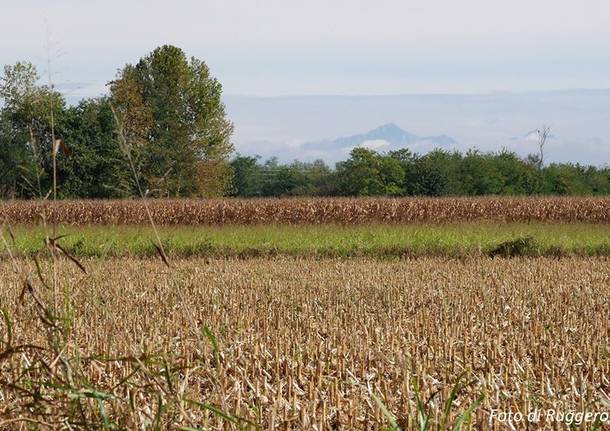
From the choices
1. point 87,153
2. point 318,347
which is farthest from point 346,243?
point 87,153

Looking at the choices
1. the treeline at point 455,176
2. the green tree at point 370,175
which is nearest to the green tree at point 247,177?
the treeline at point 455,176

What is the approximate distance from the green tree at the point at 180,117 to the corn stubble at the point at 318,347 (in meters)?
37.7

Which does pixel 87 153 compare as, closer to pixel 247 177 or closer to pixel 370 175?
pixel 370 175

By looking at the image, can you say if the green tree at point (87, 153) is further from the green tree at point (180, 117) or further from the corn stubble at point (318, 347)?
the corn stubble at point (318, 347)

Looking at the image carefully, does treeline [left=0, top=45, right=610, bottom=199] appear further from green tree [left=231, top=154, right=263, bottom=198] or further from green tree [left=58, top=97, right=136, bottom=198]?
green tree [left=231, top=154, right=263, bottom=198]

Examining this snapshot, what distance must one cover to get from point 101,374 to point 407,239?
16.0 meters

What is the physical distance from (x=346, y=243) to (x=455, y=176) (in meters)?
40.1

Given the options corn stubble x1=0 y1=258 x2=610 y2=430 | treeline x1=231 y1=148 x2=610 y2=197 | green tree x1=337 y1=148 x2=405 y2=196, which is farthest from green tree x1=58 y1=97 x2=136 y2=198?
corn stubble x1=0 y1=258 x2=610 y2=430

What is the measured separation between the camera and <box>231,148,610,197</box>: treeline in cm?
6059

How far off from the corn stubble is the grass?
358 cm

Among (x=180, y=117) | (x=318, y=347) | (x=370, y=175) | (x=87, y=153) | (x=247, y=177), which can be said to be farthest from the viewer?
(x=247, y=177)

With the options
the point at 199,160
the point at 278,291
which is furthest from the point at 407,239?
the point at 199,160

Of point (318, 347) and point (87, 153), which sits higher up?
point (87, 153)

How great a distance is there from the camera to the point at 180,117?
6038 cm
